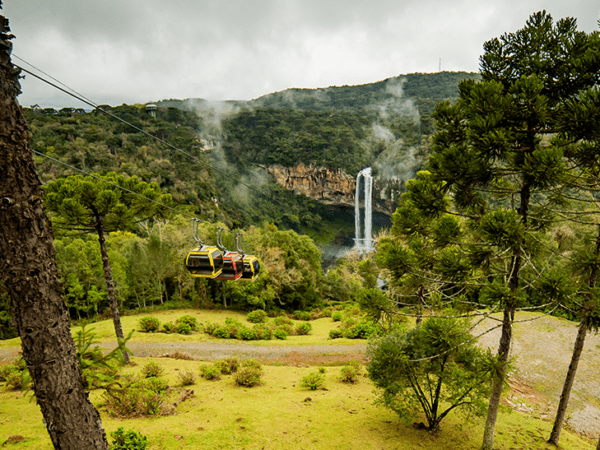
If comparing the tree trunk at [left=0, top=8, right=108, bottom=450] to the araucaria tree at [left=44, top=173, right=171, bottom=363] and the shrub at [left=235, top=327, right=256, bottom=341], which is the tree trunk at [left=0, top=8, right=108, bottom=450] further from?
the shrub at [left=235, top=327, right=256, bottom=341]

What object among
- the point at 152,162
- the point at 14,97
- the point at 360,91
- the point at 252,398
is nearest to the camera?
the point at 14,97

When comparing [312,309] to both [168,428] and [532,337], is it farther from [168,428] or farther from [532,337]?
[168,428]

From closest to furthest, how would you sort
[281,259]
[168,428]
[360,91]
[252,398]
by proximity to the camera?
[168,428] < [252,398] < [281,259] < [360,91]

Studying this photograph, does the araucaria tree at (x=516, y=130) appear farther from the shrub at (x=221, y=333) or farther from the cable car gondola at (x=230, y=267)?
the shrub at (x=221, y=333)

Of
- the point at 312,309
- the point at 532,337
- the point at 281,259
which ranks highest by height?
the point at 281,259

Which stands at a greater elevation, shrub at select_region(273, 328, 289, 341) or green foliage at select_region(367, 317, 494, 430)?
green foliage at select_region(367, 317, 494, 430)

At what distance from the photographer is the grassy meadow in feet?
20.3

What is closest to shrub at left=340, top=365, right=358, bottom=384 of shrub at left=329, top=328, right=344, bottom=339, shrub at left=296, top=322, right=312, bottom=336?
shrub at left=329, top=328, right=344, bottom=339

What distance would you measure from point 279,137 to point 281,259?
243ft

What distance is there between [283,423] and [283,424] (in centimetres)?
4

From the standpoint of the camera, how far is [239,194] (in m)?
74.9

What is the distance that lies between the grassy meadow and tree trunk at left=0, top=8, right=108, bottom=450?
286 centimetres

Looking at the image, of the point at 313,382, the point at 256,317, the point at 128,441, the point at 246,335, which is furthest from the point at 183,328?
the point at 128,441

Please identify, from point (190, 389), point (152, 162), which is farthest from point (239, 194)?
point (190, 389)
